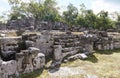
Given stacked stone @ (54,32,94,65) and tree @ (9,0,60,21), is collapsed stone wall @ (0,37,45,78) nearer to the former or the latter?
stacked stone @ (54,32,94,65)

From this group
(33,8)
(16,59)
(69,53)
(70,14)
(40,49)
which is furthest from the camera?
(70,14)

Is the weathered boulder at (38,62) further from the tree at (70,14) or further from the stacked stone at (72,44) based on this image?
the tree at (70,14)

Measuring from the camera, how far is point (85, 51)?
16797 millimetres

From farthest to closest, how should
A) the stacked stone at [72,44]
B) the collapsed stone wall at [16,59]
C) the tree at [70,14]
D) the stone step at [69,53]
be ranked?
1. the tree at [70,14]
2. the stacked stone at [72,44]
3. the stone step at [69,53]
4. the collapsed stone wall at [16,59]

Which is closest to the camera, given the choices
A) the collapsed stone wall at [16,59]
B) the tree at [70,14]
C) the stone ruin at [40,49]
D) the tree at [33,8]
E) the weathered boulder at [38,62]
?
the collapsed stone wall at [16,59]

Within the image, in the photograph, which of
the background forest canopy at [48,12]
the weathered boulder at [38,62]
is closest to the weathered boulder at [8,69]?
the weathered boulder at [38,62]

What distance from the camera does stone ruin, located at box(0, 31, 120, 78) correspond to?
38.6 ft

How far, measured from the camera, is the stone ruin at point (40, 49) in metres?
11.8

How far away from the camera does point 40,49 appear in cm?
1453

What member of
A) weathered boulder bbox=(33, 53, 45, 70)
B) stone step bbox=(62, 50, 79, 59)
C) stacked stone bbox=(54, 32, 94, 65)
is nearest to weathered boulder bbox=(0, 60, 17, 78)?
weathered boulder bbox=(33, 53, 45, 70)

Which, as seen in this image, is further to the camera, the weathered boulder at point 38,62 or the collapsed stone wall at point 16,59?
the weathered boulder at point 38,62

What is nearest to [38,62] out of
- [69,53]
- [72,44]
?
[69,53]

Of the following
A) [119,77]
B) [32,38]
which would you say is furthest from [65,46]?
[119,77]

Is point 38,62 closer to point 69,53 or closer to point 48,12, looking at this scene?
point 69,53
